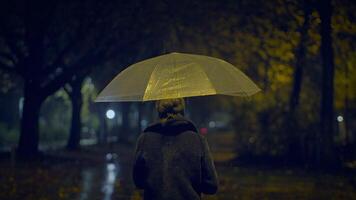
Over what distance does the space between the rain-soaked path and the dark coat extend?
26.0 ft

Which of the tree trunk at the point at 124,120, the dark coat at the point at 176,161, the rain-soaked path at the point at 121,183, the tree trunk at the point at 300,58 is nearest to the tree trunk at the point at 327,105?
the tree trunk at the point at 300,58

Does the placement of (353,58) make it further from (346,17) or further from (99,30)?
(99,30)

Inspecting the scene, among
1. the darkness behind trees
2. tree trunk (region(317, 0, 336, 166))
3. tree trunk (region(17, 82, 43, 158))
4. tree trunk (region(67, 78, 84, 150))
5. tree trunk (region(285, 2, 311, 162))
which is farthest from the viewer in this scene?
tree trunk (region(67, 78, 84, 150))

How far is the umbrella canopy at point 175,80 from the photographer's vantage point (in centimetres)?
497

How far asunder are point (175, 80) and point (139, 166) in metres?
0.88

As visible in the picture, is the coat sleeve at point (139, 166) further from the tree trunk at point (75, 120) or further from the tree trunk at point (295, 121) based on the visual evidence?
the tree trunk at point (75, 120)

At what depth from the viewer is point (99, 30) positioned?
22.1 meters

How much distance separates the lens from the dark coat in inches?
173

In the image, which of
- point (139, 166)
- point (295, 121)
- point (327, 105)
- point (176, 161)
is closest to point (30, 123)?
point (295, 121)

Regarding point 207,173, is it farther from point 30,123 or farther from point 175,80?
point 30,123

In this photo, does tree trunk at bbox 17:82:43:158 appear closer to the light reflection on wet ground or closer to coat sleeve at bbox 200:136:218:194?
the light reflection on wet ground

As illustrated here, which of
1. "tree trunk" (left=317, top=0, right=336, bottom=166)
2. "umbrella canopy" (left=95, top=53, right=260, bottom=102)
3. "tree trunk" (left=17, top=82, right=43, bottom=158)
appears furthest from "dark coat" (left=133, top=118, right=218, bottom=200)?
"tree trunk" (left=17, top=82, right=43, bottom=158)

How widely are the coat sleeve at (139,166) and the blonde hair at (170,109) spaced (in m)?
0.24

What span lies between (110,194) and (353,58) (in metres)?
12.5
